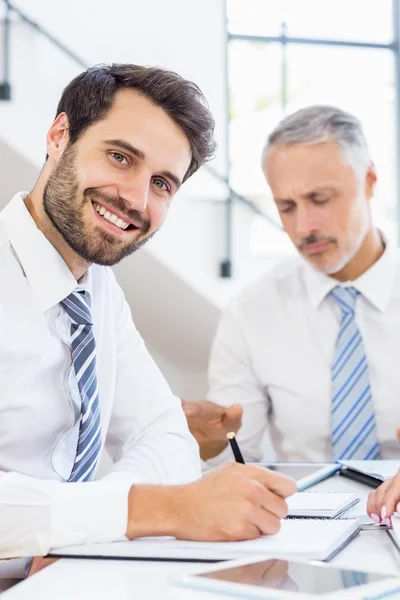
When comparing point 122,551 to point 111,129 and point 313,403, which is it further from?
point 313,403

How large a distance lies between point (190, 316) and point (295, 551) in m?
3.40

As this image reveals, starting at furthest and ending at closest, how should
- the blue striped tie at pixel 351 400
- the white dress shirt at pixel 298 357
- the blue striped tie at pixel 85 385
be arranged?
1. the white dress shirt at pixel 298 357
2. the blue striped tie at pixel 351 400
3. the blue striped tie at pixel 85 385

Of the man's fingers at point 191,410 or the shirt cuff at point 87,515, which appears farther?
the man's fingers at point 191,410

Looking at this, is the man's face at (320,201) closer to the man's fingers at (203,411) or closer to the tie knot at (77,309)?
the man's fingers at (203,411)

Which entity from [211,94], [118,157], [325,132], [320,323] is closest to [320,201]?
[325,132]

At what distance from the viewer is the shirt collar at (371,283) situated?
2.29m

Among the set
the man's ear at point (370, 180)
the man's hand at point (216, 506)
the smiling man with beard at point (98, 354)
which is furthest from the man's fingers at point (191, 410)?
the man's ear at point (370, 180)

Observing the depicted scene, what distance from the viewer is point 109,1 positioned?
15.4 feet

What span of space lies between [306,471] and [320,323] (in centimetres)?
71

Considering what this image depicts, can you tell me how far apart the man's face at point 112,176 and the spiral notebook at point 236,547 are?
0.71m

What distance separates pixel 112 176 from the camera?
5.33 feet

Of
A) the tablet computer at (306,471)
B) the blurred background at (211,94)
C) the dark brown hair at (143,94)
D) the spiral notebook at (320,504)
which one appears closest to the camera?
the spiral notebook at (320,504)

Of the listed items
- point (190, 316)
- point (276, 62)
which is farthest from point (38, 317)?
point (276, 62)

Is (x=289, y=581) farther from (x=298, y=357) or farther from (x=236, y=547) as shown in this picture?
(x=298, y=357)
